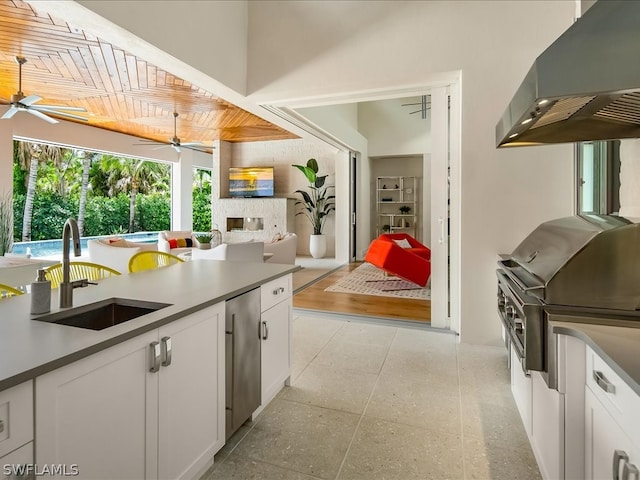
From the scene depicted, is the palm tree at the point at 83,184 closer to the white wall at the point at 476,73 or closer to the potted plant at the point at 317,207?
the potted plant at the point at 317,207

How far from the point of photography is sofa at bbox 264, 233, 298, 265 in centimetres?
A: 593

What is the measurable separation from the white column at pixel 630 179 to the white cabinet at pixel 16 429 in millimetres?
2530

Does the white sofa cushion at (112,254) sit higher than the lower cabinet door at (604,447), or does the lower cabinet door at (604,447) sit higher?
the white sofa cushion at (112,254)

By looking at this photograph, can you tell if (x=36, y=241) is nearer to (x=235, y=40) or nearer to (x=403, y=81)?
(x=235, y=40)

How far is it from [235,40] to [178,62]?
910mm

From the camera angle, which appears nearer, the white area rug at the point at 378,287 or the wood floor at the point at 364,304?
the wood floor at the point at 364,304

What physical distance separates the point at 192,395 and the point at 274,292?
0.79 m

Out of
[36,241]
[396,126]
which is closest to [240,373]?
[396,126]

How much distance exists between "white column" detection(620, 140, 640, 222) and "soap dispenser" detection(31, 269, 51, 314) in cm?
266

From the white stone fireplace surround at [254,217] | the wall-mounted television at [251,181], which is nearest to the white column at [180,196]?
the white stone fireplace surround at [254,217]

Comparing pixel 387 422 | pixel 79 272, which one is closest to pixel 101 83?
pixel 79 272

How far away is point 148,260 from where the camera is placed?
2.77m

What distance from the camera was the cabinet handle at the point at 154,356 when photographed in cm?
119

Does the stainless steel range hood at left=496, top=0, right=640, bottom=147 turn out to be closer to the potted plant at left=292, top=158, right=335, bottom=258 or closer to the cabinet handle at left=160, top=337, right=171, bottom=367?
the cabinet handle at left=160, top=337, right=171, bottom=367
